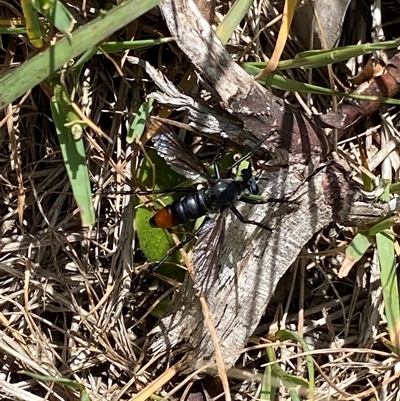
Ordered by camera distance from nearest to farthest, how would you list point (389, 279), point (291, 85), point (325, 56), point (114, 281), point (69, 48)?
1. point (69, 48)
2. point (325, 56)
3. point (291, 85)
4. point (389, 279)
5. point (114, 281)

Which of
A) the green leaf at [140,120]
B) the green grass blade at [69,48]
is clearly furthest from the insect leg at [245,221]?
the green grass blade at [69,48]

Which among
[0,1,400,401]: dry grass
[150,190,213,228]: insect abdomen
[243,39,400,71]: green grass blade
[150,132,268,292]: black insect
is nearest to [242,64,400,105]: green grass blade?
[243,39,400,71]: green grass blade

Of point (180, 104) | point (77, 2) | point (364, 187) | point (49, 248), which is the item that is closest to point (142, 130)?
point (180, 104)

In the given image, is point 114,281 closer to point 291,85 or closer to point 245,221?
point 245,221

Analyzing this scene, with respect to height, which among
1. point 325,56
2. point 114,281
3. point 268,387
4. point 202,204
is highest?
point 325,56

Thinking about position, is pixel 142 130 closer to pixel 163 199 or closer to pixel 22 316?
pixel 163 199

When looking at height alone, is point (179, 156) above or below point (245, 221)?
above

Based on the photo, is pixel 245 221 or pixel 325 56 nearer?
pixel 325 56

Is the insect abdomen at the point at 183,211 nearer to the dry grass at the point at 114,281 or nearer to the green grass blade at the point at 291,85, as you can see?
→ the dry grass at the point at 114,281

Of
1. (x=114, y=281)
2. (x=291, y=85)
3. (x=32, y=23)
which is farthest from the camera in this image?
(x=114, y=281)

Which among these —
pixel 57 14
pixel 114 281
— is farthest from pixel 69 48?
pixel 114 281
